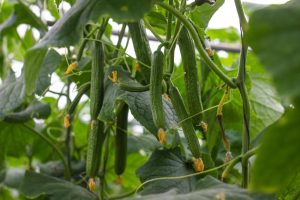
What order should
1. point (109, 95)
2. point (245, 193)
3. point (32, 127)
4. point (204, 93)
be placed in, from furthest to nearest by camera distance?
1. point (32, 127)
2. point (204, 93)
3. point (109, 95)
4. point (245, 193)

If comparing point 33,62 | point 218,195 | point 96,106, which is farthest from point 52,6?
point 218,195

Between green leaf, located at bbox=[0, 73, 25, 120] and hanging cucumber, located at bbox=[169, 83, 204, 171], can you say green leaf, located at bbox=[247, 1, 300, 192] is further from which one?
green leaf, located at bbox=[0, 73, 25, 120]

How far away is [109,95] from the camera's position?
3.69 feet

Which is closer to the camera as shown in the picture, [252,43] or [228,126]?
[252,43]

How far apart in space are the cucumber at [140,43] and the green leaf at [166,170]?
0.77 ft

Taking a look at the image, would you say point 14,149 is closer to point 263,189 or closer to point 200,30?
point 200,30

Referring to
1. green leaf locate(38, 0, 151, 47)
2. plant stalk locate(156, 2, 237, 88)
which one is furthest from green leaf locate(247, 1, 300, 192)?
plant stalk locate(156, 2, 237, 88)

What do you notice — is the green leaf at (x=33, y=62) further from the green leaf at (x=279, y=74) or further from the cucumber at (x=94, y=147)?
the green leaf at (x=279, y=74)

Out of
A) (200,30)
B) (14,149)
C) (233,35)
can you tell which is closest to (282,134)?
(200,30)

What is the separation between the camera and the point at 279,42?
0.56m

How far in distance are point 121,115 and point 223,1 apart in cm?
34

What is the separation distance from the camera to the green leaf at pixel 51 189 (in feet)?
3.90

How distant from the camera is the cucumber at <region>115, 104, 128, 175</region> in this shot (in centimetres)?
128

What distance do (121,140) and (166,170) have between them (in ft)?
0.45
